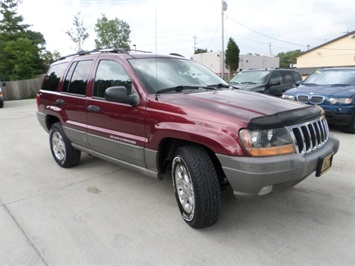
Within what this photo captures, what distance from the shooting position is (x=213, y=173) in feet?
9.02

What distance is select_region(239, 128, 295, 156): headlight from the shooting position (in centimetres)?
252

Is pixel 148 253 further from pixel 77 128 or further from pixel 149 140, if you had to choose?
pixel 77 128

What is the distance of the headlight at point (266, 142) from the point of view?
252 cm

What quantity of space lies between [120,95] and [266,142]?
1619 mm

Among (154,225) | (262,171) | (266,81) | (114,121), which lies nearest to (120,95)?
(114,121)

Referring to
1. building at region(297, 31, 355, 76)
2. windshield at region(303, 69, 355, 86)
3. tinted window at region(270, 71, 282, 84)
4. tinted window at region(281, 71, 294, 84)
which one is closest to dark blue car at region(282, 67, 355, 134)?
windshield at region(303, 69, 355, 86)

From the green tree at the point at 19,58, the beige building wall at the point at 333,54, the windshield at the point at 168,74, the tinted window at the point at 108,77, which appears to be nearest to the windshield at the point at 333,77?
the windshield at the point at 168,74

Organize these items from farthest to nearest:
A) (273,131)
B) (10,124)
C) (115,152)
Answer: (10,124) < (115,152) < (273,131)

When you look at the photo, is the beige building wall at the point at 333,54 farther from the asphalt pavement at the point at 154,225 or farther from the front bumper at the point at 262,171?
the front bumper at the point at 262,171

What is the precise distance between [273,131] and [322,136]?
85 cm

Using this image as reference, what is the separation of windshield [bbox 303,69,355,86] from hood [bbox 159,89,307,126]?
18.0ft

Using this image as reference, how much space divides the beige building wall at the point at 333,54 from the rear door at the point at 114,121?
44.0 meters

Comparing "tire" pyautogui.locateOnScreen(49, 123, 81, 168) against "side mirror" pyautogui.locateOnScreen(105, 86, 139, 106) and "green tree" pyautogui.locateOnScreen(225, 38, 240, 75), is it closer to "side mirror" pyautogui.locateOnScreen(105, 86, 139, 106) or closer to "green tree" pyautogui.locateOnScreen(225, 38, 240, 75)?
"side mirror" pyautogui.locateOnScreen(105, 86, 139, 106)

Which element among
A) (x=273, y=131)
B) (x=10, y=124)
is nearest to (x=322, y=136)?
(x=273, y=131)
